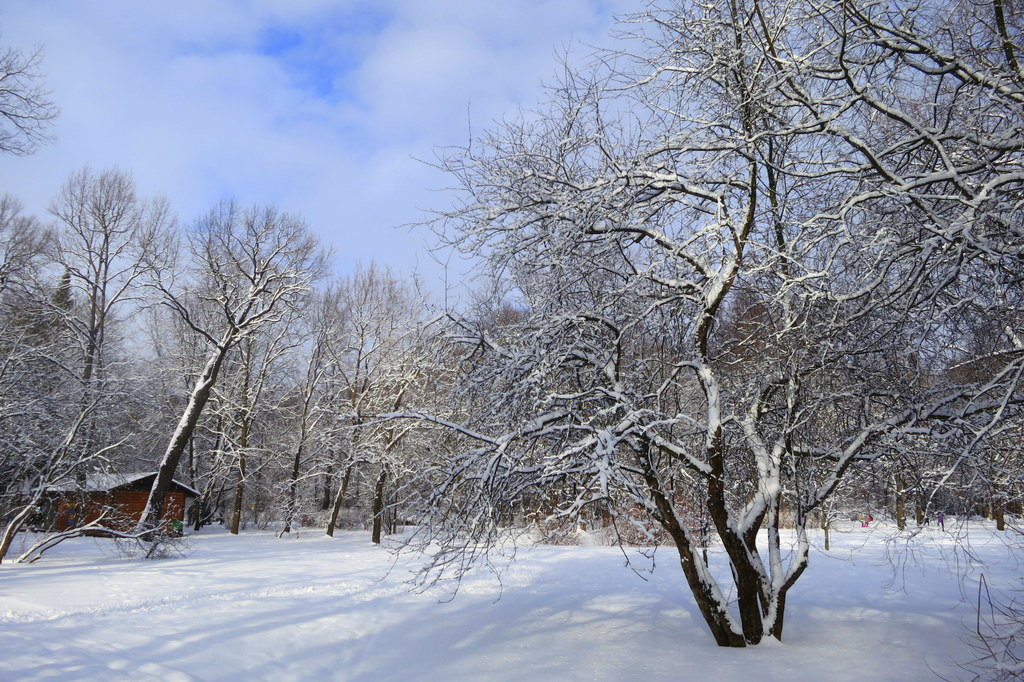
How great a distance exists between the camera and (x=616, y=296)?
7.17 metres

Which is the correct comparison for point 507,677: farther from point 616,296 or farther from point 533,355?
point 616,296

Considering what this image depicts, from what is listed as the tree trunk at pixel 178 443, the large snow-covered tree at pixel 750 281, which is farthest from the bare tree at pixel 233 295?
the large snow-covered tree at pixel 750 281

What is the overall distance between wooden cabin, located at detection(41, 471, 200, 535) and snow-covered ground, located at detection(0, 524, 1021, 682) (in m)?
1.55

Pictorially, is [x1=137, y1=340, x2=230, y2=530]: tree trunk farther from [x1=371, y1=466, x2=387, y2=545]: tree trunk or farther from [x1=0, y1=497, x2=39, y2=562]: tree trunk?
[x1=371, y1=466, x2=387, y2=545]: tree trunk

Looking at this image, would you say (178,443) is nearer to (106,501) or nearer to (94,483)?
(94,483)

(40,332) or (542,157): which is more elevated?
(40,332)

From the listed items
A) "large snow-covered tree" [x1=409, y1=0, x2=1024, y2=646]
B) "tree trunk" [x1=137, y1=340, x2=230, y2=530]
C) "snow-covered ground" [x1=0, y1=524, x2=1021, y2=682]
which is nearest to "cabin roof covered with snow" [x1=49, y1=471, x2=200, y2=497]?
"tree trunk" [x1=137, y1=340, x2=230, y2=530]

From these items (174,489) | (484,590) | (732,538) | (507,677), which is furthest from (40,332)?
(732,538)

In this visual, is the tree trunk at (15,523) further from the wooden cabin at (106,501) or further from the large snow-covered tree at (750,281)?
the large snow-covered tree at (750,281)

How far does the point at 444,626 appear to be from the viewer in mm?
9984

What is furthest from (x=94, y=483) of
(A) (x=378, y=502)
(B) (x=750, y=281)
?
(B) (x=750, y=281)

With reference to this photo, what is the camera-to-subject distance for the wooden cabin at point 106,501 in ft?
51.2

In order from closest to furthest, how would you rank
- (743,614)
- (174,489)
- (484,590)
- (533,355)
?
(533,355)
(743,614)
(484,590)
(174,489)

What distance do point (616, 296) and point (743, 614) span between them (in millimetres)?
3809
